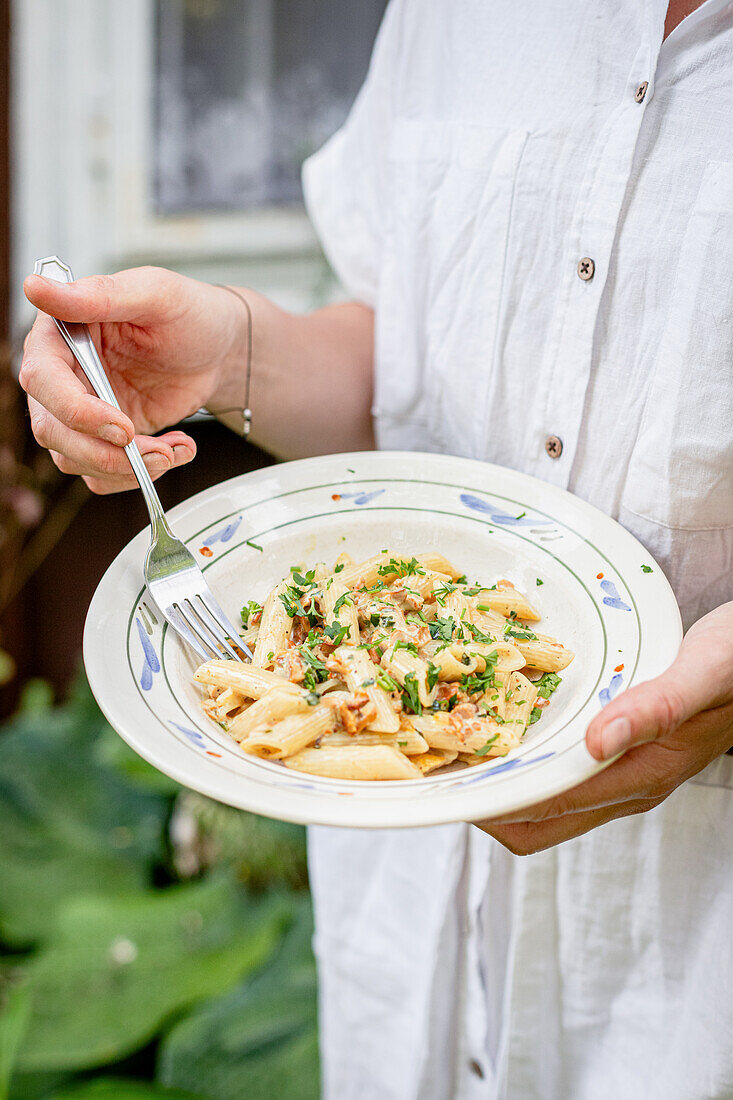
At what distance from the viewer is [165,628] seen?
0.80 meters

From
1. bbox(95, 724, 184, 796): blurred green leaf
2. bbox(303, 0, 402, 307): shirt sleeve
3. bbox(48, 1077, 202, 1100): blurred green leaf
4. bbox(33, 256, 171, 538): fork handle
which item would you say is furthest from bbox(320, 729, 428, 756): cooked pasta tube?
bbox(95, 724, 184, 796): blurred green leaf

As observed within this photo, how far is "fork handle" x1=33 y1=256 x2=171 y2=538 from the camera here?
2.57 ft

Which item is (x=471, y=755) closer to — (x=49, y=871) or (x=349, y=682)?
(x=349, y=682)

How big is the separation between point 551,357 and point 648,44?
280 mm

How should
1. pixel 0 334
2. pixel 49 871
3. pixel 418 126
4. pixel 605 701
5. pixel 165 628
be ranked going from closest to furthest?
pixel 605 701
pixel 165 628
pixel 418 126
pixel 49 871
pixel 0 334

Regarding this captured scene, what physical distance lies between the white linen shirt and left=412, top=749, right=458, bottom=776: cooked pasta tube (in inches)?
11.5

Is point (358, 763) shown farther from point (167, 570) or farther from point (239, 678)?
point (167, 570)

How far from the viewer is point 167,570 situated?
0.82 m

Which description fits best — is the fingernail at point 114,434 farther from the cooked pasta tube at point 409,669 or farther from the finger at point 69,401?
the cooked pasta tube at point 409,669

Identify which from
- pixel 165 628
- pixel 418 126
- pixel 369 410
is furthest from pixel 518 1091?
pixel 418 126

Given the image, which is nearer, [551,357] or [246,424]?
[551,357]

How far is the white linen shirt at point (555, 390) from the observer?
0.79 meters

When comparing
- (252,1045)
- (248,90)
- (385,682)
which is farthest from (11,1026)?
(248,90)

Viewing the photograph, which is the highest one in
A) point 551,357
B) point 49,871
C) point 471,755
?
point 551,357
